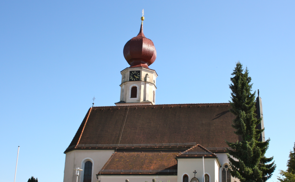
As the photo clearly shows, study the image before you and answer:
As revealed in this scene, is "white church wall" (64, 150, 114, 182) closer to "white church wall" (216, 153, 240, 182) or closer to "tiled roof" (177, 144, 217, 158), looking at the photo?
"tiled roof" (177, 144, 217, 158)

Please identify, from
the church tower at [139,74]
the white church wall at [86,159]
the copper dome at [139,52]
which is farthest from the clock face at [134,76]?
the white church wall at [86,159]

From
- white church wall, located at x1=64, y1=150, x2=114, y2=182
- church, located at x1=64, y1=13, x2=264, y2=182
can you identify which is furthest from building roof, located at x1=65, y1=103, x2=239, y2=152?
white church wall, located at x1=64, y1=150, x2=114, y2=182

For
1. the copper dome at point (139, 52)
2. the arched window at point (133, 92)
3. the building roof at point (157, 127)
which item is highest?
the copper dome at point (139, 52)

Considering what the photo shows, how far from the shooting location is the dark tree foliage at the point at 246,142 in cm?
2205

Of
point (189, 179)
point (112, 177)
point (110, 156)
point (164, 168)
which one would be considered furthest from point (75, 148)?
point (189, 179)

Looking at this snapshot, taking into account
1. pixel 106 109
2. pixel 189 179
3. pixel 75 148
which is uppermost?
pixel 106 109

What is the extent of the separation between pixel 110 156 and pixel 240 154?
11155 millimetres

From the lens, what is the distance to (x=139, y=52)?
39781 millimetres

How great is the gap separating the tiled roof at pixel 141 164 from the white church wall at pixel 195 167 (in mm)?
759

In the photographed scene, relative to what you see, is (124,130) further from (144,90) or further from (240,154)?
(240,154)

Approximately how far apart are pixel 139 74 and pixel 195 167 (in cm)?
1487

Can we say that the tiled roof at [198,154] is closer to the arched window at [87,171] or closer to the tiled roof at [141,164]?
the tiled roof at [141,164]

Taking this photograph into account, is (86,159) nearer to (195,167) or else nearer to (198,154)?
(195,167)

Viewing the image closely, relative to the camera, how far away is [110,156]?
98.2 feet
